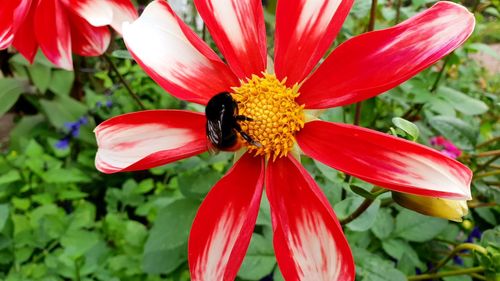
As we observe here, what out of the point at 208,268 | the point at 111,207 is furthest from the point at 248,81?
the point at 111,207

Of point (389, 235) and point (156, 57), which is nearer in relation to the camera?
point (156, 57)

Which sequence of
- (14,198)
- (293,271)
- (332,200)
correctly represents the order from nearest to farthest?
(293,271) → (332,200) → (14,198)

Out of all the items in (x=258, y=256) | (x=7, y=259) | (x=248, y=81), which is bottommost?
(x=7, y=259)

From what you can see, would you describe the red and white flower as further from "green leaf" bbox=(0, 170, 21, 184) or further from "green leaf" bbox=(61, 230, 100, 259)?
"green leaf" bbox=(0, 170, 21, 184)

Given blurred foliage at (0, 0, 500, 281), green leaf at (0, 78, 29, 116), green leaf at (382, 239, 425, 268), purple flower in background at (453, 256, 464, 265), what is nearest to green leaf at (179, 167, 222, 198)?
blurred foliage at (0, 0, 500, 281)

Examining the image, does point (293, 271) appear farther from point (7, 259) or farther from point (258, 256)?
point (7, 259)

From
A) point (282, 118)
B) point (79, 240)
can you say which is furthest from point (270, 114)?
point (79, 240)

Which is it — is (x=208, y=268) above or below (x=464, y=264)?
above
